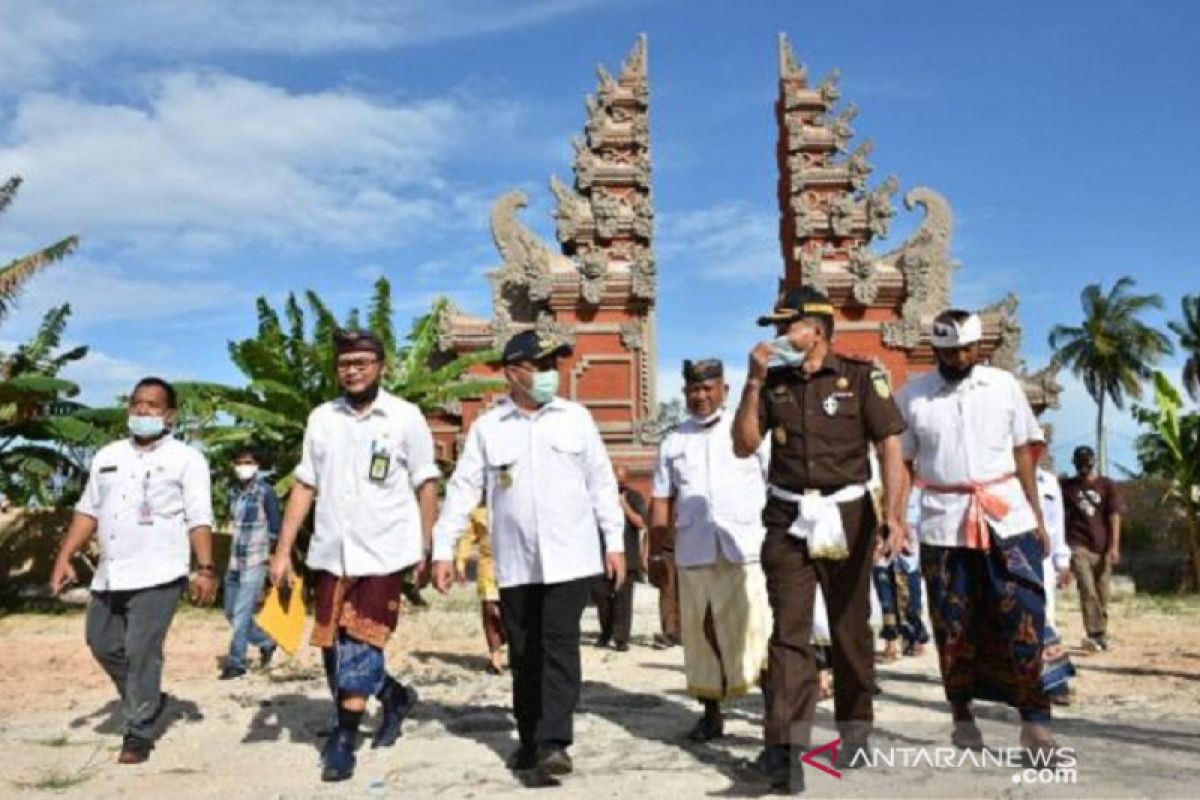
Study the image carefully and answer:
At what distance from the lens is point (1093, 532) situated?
29.5 feet

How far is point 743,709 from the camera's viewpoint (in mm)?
6008

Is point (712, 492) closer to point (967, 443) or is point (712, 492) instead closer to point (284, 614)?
point (967, 443)

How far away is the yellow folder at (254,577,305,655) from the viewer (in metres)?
5.23

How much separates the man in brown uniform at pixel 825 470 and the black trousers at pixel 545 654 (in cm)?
87

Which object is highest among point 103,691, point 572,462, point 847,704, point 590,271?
point 590,271

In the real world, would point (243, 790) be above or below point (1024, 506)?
below

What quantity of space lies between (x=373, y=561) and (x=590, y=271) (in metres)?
17.2

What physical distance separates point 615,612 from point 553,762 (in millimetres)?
5173

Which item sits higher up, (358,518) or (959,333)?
(959,333)

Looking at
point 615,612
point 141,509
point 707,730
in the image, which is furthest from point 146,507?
point 615,612

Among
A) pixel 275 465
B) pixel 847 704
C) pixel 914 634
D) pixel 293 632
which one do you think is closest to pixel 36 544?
pixel 275 465

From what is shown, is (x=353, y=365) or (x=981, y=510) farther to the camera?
(x=353, y=365)

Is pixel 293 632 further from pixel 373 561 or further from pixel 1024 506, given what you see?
pixel 1024 506

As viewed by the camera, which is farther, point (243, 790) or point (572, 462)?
point (572, 462)
